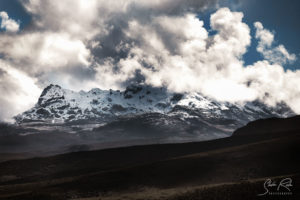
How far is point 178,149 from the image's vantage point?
5162 inches

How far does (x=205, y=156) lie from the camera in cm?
8550

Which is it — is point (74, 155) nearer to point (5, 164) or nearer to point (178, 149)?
point (5, 164)

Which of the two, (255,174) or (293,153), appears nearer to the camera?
(255,174)

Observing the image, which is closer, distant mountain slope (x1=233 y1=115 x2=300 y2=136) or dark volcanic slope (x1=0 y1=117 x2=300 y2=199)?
dark volcanic slope (x1=0 y1=117 x2=300 y2=199)

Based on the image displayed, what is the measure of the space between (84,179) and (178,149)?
67810mm

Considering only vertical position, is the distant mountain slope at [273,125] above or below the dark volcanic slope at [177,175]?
above

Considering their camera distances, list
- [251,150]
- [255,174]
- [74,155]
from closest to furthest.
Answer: [255,174] < [251,150] < [74,155]

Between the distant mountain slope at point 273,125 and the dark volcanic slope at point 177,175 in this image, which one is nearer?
the dark volcanic slope at point 177,175

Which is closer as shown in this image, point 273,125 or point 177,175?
point 177,175

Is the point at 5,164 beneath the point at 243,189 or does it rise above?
above

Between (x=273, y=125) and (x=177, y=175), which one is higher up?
(x=273, y=125)

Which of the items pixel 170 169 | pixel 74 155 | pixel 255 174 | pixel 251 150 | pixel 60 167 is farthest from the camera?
pixel 74 155

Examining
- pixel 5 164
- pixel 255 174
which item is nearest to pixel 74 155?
pixel 5 164

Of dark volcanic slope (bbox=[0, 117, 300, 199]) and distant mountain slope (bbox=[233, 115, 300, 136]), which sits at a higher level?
distant mountain slope (bbox=[233, 115, 300, 136])
